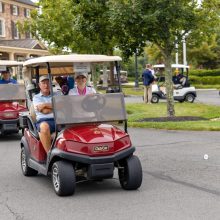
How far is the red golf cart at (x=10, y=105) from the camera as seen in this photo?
1367 cm

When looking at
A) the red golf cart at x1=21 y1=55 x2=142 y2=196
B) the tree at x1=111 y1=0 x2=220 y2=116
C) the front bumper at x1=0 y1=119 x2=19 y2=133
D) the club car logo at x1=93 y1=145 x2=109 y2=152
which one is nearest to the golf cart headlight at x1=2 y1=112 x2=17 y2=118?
the front bumper at x1=0 y1=119 x2=19 y2=133

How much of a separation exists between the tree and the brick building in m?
32.7

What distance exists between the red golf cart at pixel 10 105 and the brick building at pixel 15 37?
3423cm

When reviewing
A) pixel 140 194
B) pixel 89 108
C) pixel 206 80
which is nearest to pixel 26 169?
pixel 89 108

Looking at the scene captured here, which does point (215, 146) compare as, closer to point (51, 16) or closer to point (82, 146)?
point (82, 146)

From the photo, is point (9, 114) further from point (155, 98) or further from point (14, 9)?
point (14, 9)

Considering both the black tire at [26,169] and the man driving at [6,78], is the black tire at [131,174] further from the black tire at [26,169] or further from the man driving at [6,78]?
the man driving at [6,78]

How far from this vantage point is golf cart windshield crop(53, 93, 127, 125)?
303 inches

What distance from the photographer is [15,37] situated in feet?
212

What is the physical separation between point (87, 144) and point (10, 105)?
7099mm

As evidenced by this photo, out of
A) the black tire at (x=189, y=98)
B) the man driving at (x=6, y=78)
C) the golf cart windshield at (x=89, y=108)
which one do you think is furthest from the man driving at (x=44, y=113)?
the black tire at (x=189, y=98)

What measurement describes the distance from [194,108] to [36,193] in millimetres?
13503

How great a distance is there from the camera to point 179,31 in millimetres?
16844

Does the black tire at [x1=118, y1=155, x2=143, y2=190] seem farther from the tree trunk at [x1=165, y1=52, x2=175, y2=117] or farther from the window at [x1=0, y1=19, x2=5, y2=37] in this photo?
the window at [x1=0, y1=19, x2=5, y2=37]
